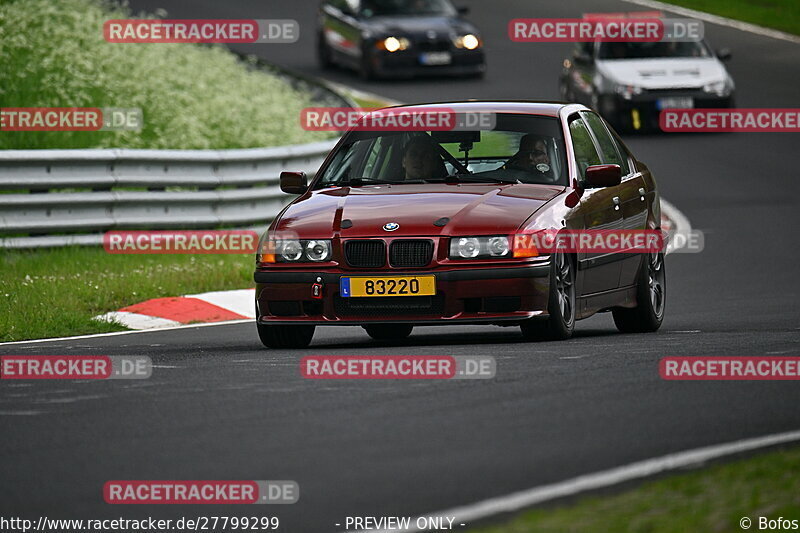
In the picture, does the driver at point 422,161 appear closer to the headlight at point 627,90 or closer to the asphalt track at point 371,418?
the asphalt track at point 371,418

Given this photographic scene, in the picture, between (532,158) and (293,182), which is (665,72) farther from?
(293,182)

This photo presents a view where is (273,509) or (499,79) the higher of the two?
(499,79)

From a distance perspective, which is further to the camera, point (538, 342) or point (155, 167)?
point (155, 167)

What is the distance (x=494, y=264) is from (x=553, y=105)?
6.51ft

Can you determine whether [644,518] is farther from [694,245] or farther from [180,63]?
[180,63]

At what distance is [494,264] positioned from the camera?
10.5 meters

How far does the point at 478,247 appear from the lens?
34.3 feet

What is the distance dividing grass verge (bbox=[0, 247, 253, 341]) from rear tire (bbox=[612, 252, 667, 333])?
379 centimetres

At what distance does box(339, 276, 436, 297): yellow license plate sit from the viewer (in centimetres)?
1043

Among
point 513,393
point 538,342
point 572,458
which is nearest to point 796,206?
point 538,342

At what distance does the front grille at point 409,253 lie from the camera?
413 inches

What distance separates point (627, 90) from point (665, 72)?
72cm

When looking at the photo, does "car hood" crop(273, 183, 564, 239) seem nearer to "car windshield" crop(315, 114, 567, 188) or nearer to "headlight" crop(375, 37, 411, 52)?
"car windshield" crop(315, 114, 567, 188)

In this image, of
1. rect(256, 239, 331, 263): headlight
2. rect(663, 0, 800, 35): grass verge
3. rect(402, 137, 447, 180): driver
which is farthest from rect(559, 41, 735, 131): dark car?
rect(256, 239, 331, 263): headlight
